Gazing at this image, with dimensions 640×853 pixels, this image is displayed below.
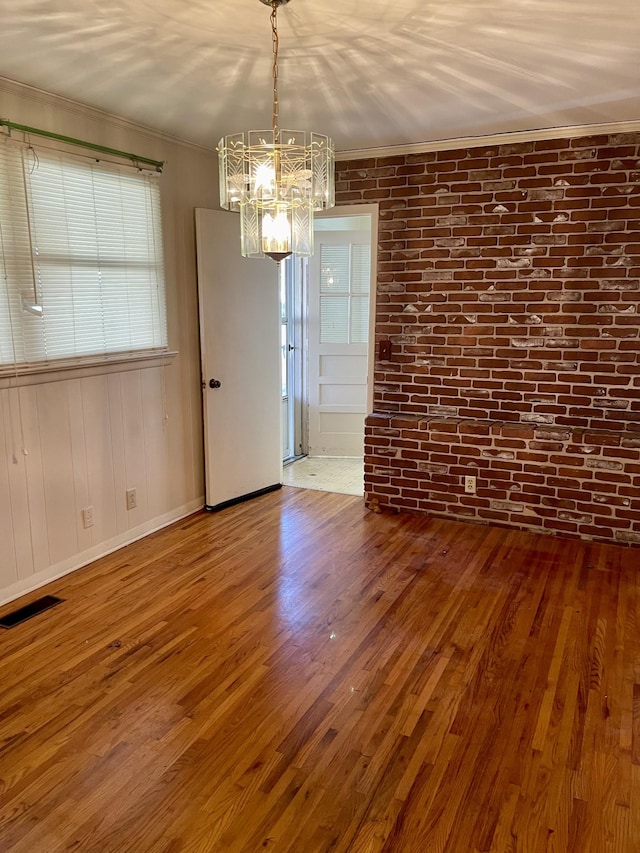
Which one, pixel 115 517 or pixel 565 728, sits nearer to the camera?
pixel 565 728

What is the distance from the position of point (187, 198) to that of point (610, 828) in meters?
3.84

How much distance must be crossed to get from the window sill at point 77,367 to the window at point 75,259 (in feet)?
0.09

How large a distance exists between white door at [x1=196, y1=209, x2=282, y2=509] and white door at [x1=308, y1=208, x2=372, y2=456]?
3.08 feet

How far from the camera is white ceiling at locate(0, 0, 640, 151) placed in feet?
7.06

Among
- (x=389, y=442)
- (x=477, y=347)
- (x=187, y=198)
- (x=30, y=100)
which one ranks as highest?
(x=30, y=100)

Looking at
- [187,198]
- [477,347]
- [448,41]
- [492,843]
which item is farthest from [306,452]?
[492,843]

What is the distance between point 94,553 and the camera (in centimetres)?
352

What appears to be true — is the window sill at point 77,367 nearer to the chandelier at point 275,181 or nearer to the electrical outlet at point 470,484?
the chandelier at point 275,181

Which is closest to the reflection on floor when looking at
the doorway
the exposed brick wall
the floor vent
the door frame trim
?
the doorway

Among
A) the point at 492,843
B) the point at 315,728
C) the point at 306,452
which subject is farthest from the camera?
the point at 306,452

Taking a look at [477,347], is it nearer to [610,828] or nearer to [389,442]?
[389,442]

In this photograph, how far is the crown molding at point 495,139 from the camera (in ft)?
11.6

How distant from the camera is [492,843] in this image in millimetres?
1692

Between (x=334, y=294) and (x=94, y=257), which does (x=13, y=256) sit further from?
(x=334, y=294)
